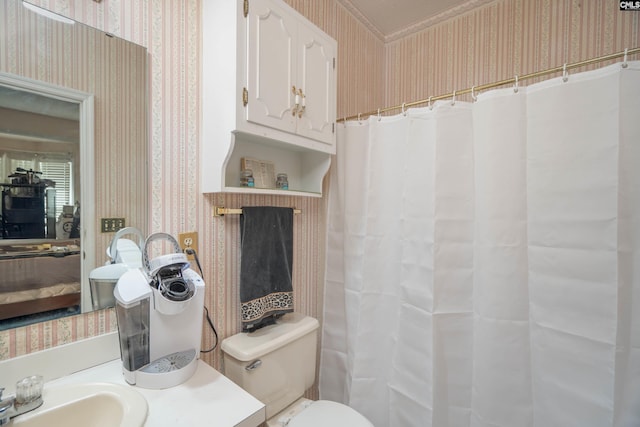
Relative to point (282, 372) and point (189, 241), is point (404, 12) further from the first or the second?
point (282, 372)

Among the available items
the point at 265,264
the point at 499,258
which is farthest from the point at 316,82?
the point at 499,258

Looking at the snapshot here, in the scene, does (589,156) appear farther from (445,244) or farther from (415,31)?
(415,31)

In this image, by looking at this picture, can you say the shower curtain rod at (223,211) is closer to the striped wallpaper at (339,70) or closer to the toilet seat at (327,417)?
the striped wallpaper at (339,70)

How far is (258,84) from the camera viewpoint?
3.56ft

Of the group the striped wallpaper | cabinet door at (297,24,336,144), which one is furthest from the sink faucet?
cabinet door at (297,24,336,144)

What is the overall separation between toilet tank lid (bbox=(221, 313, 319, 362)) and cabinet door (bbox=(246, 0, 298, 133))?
0.91 meters

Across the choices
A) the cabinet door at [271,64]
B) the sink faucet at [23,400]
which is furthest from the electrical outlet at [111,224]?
the cabinet door at [271,64]

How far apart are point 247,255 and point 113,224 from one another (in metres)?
0.51

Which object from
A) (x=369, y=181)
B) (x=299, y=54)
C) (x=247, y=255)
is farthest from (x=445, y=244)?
(x=299, y=54)

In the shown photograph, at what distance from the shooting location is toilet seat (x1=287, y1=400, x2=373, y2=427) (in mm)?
1199

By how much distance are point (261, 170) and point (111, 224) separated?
639 millimetres

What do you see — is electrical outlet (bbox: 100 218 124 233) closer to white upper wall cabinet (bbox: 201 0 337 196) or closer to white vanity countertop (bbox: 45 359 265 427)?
white upper wall cabinet (bbox: 201 0 337 196)

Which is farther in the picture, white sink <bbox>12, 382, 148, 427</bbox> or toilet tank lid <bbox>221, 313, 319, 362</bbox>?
toilet tank lid <bbox>221, 313, 319, 362</bbox>

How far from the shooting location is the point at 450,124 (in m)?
1.25
